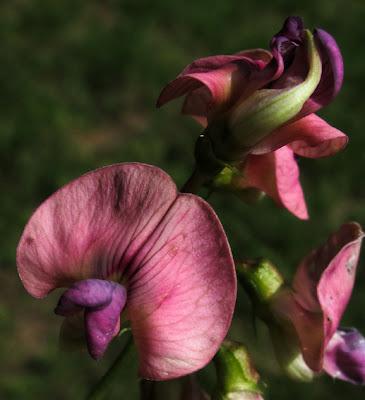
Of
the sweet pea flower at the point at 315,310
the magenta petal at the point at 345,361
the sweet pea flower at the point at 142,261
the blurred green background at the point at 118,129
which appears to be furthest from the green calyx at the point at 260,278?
the blurred green background at the point at 118,129

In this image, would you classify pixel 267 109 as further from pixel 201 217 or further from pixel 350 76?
pixel 350 76

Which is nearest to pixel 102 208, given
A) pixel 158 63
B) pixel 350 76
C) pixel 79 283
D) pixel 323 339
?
pixel 79 283

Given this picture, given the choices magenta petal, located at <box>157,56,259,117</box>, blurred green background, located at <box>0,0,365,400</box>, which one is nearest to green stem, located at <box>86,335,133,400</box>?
magenta petal, located at <box>157,56,259,117</box>

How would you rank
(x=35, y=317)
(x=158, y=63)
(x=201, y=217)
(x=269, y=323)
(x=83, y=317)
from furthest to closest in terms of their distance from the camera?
(x=158, y=63) < (x=35, y=317) < (x=269, y=323) < (x=83, y=317) < (x=201, y=217)

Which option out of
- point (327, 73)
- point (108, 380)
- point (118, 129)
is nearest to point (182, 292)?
point (108, 380)

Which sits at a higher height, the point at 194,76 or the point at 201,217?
the point at 194,76

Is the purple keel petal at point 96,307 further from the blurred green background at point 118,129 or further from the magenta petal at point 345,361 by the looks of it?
the blurred green background at point 118,129

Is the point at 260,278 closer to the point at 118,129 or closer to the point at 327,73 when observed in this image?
the point at 327,73
